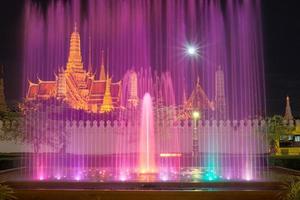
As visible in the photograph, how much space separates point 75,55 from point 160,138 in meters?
29.4

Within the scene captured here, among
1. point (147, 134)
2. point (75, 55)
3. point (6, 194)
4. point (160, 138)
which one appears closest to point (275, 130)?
point (160, 138)

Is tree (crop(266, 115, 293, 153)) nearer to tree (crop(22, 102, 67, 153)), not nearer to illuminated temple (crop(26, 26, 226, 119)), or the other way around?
illuminated temple (crop(26, 26, 226, 119))

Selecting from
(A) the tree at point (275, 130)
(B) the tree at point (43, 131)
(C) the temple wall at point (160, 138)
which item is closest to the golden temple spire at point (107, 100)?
(B) the tree at point (43, 131)

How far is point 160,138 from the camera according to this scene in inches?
1412

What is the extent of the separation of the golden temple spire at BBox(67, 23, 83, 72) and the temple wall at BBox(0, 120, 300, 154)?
2458 centimetres

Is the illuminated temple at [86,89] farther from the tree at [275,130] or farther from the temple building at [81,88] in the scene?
the tree at [275,130]

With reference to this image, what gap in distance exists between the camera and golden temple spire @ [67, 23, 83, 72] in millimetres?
60531

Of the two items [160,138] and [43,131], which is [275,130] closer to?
[160,138]

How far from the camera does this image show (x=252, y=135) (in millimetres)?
35719

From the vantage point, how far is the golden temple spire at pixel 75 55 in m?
60.5

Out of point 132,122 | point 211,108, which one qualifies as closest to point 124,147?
point 132,122

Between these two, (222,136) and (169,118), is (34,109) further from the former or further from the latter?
(222,136)

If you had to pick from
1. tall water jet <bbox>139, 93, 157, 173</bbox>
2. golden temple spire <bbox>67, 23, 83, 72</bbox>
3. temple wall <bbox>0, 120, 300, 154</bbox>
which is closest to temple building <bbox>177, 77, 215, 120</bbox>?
temple wall <bbox>0, 120, 300, 154</bbox>

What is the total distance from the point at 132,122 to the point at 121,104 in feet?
65.3
